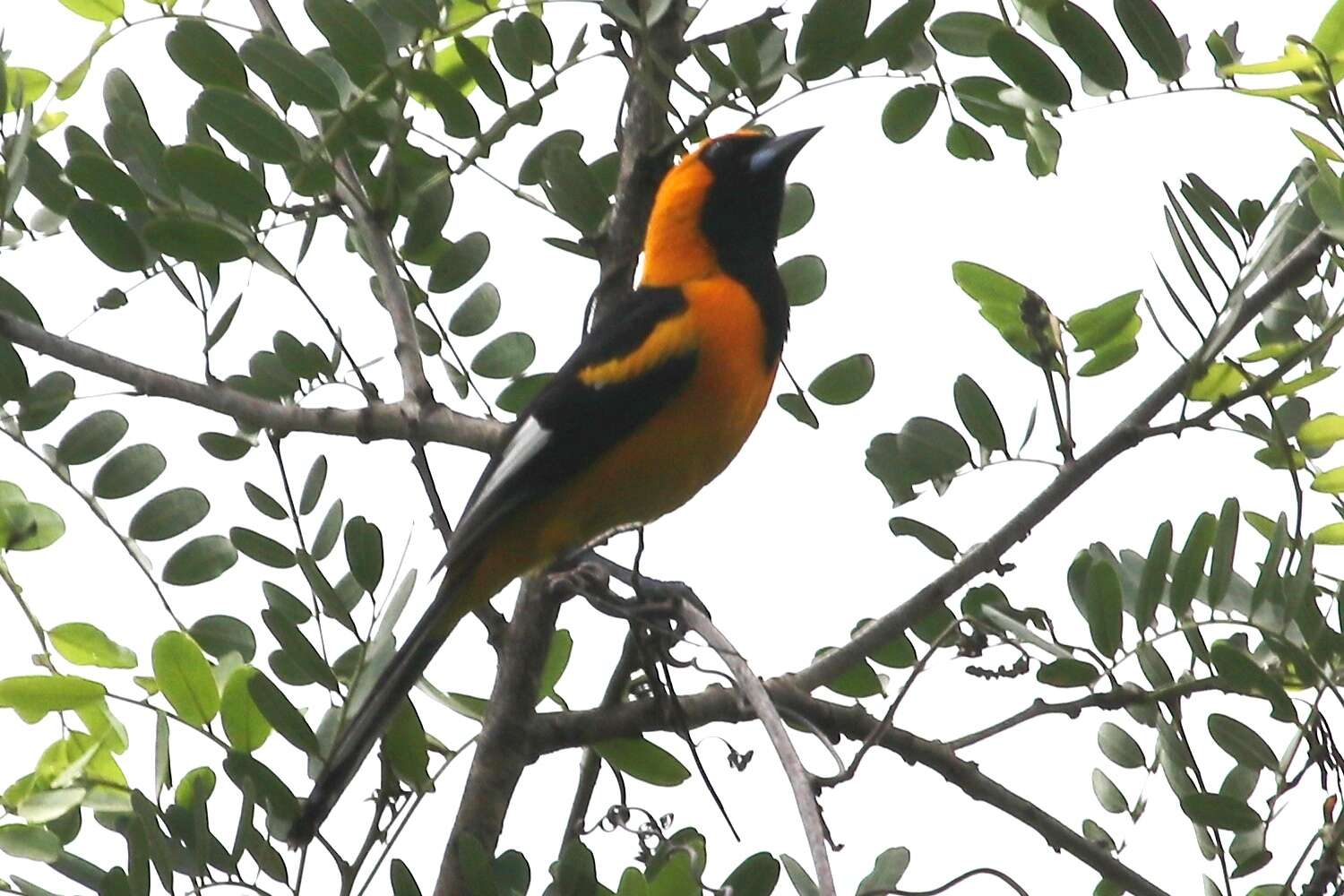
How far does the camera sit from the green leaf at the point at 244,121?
2.85 metres

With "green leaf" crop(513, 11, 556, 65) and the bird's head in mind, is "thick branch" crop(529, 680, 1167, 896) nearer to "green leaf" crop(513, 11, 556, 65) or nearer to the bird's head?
"green leaf" crop(513, 11, 556, 65)

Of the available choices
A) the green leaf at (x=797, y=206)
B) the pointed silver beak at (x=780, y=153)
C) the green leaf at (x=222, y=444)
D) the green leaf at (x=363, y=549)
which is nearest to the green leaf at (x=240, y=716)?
the green leaf at (x=363, y=549)

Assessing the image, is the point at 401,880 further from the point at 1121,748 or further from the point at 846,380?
the point at 846,380

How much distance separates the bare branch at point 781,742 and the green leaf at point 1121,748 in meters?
0.84

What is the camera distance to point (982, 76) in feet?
9.95

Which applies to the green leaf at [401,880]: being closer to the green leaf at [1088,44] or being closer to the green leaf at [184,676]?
the green leaf at [184,676]

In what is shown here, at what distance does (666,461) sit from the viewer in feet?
11.9

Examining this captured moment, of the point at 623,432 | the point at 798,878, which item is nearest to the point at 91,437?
the point at 623,432

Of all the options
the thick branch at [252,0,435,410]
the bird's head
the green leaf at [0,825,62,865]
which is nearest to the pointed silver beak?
the bird's head

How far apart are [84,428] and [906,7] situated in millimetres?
1765

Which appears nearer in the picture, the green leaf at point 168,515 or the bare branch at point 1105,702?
the bare branch at point 1105,702

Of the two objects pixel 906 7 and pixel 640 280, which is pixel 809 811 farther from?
pixel 640 280

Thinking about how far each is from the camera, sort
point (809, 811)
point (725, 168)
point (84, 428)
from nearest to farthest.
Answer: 1. point (809, 811)
2. point (84, 428)
3. point (725, 168)

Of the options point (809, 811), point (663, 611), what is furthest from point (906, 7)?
point (809, 811)
